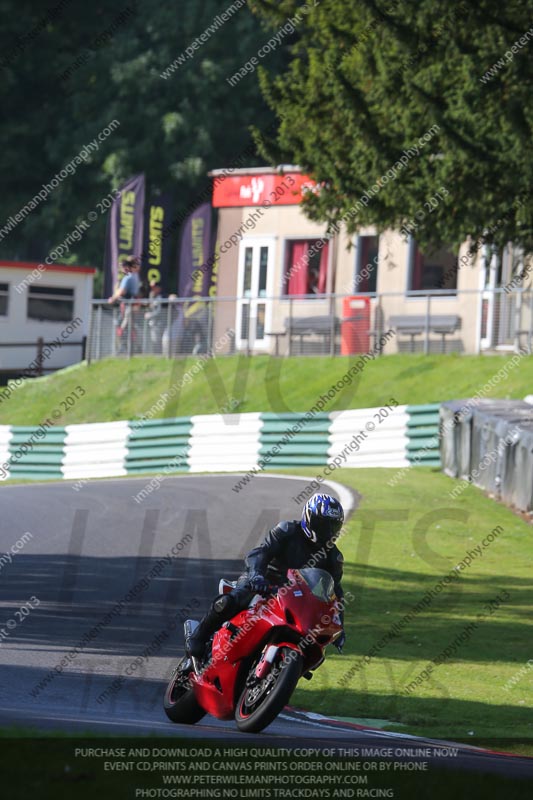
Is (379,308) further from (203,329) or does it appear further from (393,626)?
(393,626)

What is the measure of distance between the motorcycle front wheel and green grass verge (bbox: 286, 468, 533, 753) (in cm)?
155

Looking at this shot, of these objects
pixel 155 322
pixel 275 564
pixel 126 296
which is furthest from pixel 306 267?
pixel 275 564

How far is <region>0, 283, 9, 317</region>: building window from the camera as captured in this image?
40750 mm

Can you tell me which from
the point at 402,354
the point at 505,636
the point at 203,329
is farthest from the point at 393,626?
the point at 203,329

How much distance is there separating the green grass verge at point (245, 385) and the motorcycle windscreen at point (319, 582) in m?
16.5

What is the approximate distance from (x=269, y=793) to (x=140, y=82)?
167ft

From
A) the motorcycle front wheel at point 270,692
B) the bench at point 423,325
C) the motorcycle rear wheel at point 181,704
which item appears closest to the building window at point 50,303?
the bench at point 423,325

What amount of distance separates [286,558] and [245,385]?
69.0 ft

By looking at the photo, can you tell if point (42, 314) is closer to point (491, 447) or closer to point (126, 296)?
point (126, 296)

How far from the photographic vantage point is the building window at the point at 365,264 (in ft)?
109

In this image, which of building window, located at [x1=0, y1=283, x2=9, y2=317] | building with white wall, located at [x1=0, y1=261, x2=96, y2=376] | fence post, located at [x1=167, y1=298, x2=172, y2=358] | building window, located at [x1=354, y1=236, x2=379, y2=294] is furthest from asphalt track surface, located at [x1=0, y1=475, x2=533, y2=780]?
building window, located at [x1=0, y1=283, x2=9, y2=317]

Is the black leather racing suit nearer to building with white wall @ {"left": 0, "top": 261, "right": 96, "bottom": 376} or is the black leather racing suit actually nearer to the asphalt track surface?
the asphalt track surface

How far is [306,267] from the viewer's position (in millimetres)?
33875

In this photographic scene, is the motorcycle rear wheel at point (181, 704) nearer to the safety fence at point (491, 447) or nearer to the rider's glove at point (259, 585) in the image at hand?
the rider's glove at point (259, 585)
